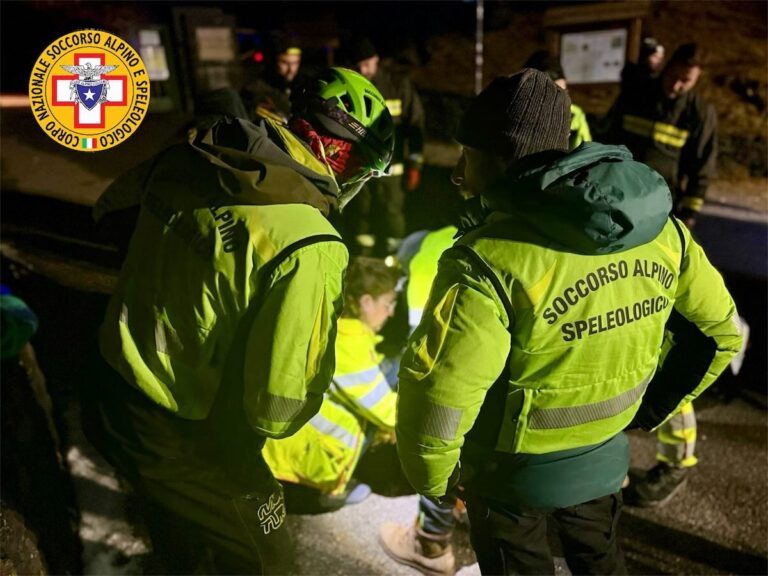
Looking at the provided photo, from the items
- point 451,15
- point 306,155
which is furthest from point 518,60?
point 306,155

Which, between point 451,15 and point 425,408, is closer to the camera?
point 425,408

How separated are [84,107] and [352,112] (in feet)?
3.60

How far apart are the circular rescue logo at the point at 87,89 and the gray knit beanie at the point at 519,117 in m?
1.45

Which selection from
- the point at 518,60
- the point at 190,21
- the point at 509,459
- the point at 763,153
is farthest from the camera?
the point at 518,60

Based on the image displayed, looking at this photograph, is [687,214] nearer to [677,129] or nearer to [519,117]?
[677,129]

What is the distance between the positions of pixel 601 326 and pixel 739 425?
8.90ft

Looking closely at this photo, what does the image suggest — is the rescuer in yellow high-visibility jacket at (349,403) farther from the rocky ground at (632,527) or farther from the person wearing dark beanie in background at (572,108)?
the person wearing dark beanie in background at (572,108)

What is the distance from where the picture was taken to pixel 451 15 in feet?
38.3

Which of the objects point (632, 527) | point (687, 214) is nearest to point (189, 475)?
point (632, 527)

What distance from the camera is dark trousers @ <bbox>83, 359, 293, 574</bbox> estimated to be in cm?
177

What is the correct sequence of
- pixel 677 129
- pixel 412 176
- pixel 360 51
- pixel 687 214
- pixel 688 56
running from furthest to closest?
pixel 412 176 < pixel 360 51 < pixel 687 214 < pixel 677 129 < pixel 688 56

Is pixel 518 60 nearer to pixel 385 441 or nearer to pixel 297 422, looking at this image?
pixel 385 441

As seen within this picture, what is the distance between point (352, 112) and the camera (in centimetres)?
196

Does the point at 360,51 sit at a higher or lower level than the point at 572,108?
higher
